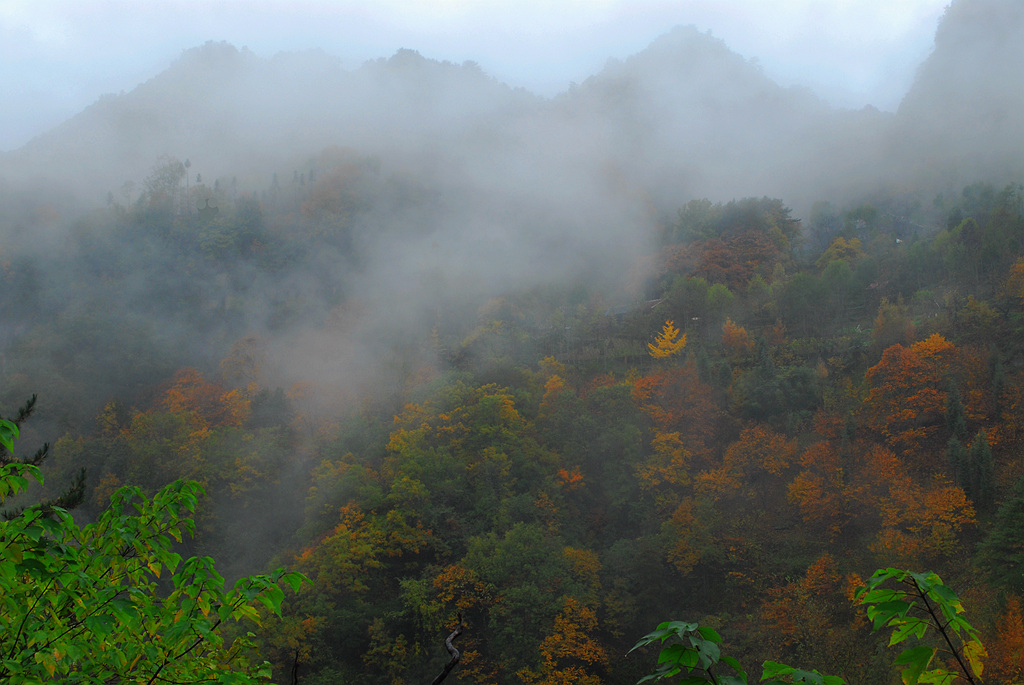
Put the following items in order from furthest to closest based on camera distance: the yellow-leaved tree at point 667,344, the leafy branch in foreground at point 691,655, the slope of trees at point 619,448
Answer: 1. the yellow-leaved tree at point 667,344
2. the slope of trees at point 619,448
3. the leafy branch in foreground at point 691,655

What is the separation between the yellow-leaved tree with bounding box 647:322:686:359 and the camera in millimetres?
41031

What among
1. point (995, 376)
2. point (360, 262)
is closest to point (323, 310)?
point (360, 262)

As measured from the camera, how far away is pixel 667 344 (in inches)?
1626

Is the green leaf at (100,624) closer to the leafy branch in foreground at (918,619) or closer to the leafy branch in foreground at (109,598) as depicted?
the leafy branch in foreground at (109,598)

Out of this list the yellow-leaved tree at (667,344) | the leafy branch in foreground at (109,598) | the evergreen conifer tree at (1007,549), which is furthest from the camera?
the yellow-leaved tree at (667,344)

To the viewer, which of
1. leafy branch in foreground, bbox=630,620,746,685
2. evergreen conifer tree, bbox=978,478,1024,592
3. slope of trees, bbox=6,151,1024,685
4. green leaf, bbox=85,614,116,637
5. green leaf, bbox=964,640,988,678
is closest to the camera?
leafy branch in foreground, bbox=630,620,746,685

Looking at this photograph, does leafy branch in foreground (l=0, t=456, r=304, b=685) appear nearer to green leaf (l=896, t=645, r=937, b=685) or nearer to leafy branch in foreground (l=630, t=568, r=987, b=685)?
leafy branch in foreground (l=630, t=568, r=987, b=685)

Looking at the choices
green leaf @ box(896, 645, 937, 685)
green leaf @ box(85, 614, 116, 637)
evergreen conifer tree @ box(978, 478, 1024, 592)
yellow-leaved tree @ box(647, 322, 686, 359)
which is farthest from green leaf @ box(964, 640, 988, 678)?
yellow-leaved tree @ box(647, 322, 686, 359)

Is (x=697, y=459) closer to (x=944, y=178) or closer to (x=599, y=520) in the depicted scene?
(x=599, y=520)

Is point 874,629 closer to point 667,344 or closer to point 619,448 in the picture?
point 619,448

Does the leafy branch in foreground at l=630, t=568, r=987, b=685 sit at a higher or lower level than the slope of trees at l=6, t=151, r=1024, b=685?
higher

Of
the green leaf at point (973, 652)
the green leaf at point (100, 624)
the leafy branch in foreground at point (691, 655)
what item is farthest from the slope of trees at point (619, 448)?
the green leaf at point (973, 652)

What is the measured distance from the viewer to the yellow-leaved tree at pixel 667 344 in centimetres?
4103

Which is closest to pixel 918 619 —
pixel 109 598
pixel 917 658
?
pixel 917 658
